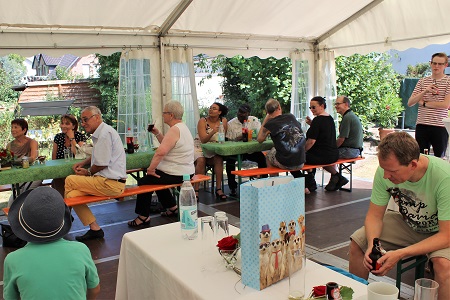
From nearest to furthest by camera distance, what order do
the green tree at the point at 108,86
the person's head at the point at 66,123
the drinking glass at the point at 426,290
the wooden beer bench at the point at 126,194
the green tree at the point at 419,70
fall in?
1. the drinking glass at the point at 426,290
2. the wooden beer bench at the point at 126,194
3. the person's head at the point at 66,123
4. the green tree at the point at 108,86
5. the green tree at the point at 419,70

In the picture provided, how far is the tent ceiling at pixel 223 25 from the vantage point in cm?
513

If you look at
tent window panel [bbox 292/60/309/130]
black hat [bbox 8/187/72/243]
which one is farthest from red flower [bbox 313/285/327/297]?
tent window panel [bbox 292/60/309/130]

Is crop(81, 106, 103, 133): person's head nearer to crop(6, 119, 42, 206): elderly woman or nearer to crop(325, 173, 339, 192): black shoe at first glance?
crop(6, 119, 42, 206): elderly woman

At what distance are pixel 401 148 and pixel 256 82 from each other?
963 centimetres

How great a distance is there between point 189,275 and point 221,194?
4232 millimetres

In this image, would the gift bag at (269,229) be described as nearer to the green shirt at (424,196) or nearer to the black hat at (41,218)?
the black hat at (41,218)

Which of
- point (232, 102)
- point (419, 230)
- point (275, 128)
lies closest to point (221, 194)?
point (275, 128)

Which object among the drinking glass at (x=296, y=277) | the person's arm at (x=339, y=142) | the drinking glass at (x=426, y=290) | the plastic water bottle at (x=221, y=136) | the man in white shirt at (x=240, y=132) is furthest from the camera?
the man in white shirt at (x=240, y=132)

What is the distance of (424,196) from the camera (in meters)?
2.22

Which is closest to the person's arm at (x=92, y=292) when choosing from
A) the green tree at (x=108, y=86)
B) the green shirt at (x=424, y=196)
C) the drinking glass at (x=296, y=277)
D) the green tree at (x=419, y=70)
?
the drinking glass at (x=296, y=277)

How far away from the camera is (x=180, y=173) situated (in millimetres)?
4637

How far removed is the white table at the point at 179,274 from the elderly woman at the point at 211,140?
12.0ft

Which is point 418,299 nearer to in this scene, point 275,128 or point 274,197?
point 274,197

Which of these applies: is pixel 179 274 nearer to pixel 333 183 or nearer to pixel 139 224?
pixel 139 224
